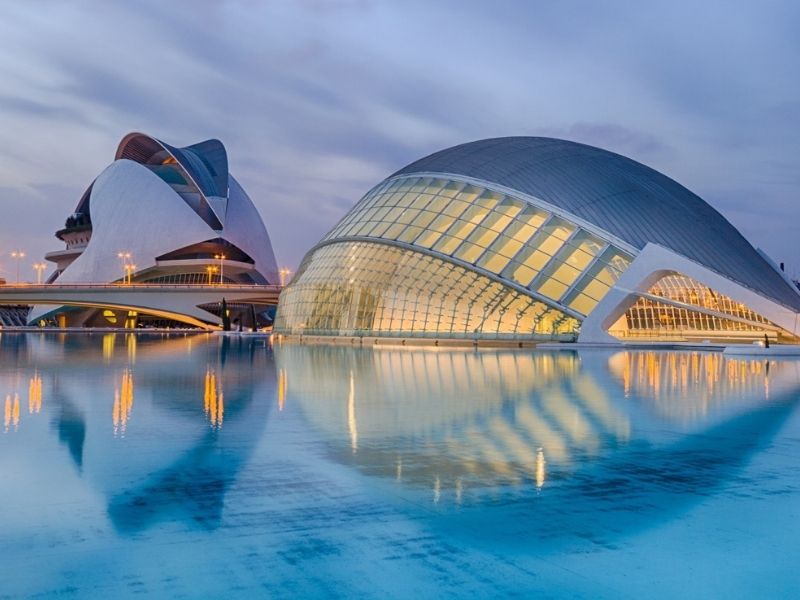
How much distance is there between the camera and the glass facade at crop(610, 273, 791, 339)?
36156mm

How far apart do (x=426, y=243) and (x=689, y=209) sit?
41.3 ft

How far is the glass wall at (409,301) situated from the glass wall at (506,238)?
68cm

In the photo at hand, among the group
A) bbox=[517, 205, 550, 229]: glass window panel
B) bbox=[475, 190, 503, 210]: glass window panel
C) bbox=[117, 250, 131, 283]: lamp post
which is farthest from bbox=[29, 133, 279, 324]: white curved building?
bbox=[517, 205, 550, 229]: glass window panel

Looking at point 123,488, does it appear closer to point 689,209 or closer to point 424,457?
→ point 424,457

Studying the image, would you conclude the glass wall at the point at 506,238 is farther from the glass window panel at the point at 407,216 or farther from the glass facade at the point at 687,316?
the glass facade at the point at 687,316

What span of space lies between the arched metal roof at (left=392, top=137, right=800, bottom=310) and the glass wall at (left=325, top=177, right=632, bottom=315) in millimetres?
934

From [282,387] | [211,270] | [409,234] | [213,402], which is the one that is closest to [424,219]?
[409,234]

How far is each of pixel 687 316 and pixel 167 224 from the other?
58.4m

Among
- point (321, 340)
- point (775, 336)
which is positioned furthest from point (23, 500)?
point (321, 340)

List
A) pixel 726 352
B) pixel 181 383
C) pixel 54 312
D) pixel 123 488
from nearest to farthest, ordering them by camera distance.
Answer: pixel 123 488, pixel 181 383, pixel 726 352, pixel 54 312

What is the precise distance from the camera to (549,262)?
35.7m

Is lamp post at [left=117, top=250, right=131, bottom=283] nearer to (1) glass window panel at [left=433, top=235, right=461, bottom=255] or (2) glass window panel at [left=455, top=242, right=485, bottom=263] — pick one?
(1) glass window panel at [left=433, top=235, right=461, bottom=255]

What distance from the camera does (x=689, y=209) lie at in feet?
135

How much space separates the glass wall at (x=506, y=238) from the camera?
35.4 meters
